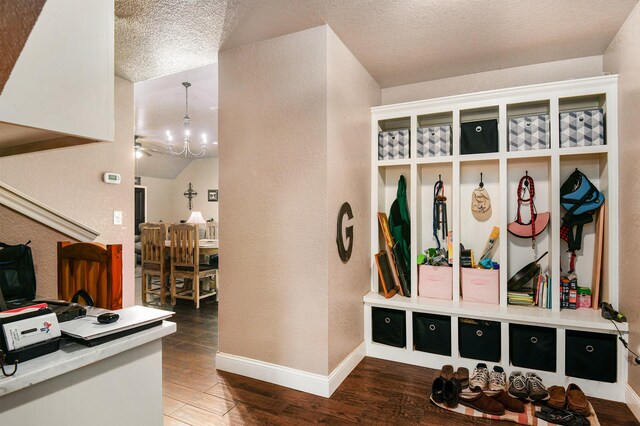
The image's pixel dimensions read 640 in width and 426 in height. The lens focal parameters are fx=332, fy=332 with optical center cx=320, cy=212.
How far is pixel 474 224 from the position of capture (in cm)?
305

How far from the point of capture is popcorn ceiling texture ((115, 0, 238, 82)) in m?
2.07

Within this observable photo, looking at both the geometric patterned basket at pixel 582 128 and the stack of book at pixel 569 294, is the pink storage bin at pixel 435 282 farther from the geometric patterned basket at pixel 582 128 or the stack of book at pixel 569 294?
the geometric patterned basket at pixel 582 128

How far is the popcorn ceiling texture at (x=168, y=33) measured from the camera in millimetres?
2067

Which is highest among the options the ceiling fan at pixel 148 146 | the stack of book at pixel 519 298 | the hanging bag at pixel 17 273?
the ceiling fan at pixel 148 146

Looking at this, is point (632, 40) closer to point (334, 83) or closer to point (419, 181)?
point (419, 181)

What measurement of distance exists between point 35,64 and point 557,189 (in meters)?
3.03

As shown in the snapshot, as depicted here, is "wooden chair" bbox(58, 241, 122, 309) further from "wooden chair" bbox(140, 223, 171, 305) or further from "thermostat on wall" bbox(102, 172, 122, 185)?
"wooden chair" bbox(140, 223, 171, 305)

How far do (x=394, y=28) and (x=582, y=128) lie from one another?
62.4 inches

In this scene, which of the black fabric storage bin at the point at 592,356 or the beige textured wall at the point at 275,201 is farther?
the beige textured wall at the point at 275,201

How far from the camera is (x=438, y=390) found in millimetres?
2219

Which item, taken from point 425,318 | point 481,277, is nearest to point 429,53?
point 481,277

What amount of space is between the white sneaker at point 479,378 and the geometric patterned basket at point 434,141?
1712mm

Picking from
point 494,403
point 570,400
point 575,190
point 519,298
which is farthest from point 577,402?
point 575,190

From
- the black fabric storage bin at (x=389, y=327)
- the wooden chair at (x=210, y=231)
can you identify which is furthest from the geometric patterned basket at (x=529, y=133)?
the wooden chair at (x=210, y=231)
